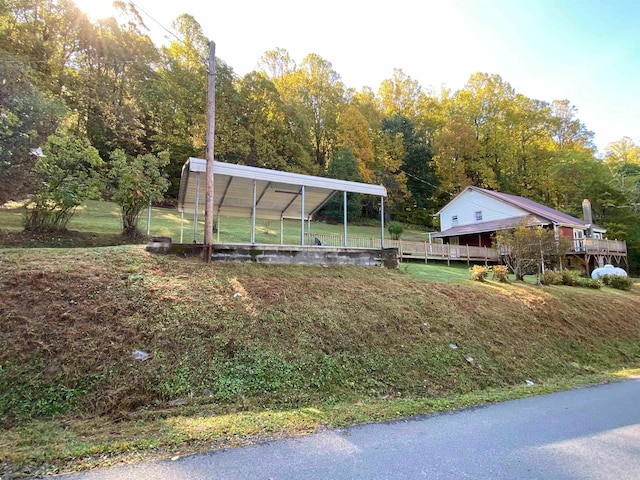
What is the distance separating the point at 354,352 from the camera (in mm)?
5594

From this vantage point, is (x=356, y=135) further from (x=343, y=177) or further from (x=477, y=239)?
(x=477, y=239)

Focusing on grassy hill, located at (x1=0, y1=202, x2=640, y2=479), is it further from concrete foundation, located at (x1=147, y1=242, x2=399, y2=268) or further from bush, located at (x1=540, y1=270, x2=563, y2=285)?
bush, located at (x1=540, y1=270, x2=563, y2=285)

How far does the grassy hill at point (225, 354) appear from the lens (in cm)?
347

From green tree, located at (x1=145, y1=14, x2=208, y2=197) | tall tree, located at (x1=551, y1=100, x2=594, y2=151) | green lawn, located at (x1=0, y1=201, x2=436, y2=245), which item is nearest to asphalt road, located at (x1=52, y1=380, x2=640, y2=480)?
green lawn, located at (x1=0, y1=201, x2=436, y2=245)

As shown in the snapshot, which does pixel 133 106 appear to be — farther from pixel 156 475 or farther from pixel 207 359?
pixel 156 475

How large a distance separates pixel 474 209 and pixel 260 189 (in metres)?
21.5

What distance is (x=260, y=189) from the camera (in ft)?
34.9

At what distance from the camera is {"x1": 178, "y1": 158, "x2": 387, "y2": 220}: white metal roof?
9.05 meters

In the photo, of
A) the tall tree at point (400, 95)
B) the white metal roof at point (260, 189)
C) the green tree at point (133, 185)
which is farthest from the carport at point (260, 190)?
the tall tree at point (400, 95)

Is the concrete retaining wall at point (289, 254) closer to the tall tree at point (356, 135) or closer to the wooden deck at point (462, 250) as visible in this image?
the wooden deck at point (462, 250)

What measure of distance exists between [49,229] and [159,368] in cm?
858

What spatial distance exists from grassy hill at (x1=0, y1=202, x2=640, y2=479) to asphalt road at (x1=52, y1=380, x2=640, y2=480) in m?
0.29

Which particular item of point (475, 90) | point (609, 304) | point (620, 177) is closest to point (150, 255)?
point (609, 304)

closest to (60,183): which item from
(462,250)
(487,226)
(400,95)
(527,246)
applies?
→ (527,246)
